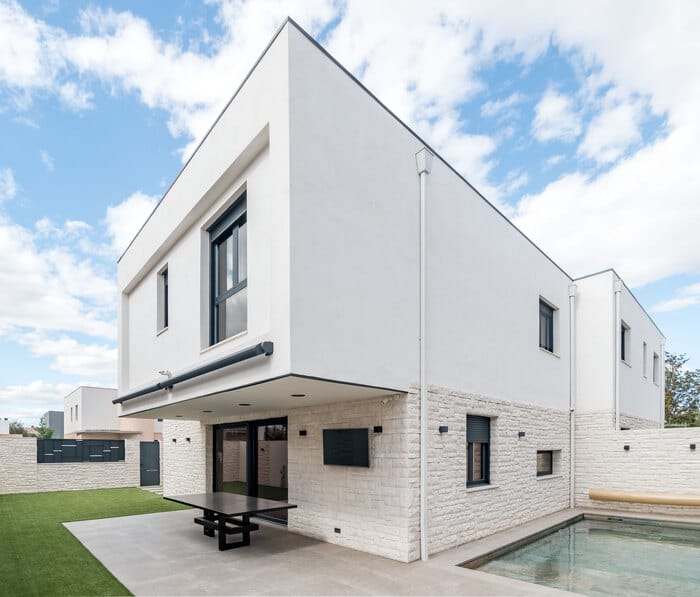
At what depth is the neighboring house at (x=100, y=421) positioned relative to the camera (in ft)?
105

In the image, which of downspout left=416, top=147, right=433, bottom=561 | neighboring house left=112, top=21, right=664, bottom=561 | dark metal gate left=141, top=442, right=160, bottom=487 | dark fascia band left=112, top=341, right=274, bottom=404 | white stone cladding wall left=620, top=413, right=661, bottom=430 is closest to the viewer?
dark fascia band left=112, top=341, right=274, bottom=404

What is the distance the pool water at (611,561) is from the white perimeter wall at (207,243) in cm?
454

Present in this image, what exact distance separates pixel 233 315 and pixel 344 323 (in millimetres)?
2343

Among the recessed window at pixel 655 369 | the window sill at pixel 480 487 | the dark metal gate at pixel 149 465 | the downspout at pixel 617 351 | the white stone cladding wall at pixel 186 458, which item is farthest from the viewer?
the recessed window at pixel 655 369

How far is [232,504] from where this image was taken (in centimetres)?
791

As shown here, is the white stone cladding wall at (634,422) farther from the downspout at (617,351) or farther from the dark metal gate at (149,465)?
the dark metal gate at (149,465)

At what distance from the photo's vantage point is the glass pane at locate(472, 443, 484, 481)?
8.82 meters

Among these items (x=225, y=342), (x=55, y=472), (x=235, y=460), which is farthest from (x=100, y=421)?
(x=225, y=342)

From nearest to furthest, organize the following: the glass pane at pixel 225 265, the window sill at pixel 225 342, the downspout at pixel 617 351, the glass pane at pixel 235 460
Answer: the window sill at pixel 225 342 → the glass pane at pixel 225 265 → the glass pane at pixel 235 460 → the downspout at pixel 617 351

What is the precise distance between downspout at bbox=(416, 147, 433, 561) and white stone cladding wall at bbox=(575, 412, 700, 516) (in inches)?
300

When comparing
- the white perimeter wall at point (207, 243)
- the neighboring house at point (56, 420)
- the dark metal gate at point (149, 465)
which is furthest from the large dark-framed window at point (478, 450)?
the neighboring house at point (56, 420)

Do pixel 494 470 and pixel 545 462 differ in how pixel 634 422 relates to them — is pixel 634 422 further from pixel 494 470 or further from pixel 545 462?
pixel 494 470

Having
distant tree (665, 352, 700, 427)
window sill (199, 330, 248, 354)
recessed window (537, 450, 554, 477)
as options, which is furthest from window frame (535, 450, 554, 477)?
distant tree (665, 352, 700, 427)

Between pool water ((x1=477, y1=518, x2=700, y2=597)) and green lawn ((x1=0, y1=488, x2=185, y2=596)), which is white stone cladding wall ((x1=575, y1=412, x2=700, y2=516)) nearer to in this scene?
pool water ((x1=477, y1=518, x2=700, y2=597))
